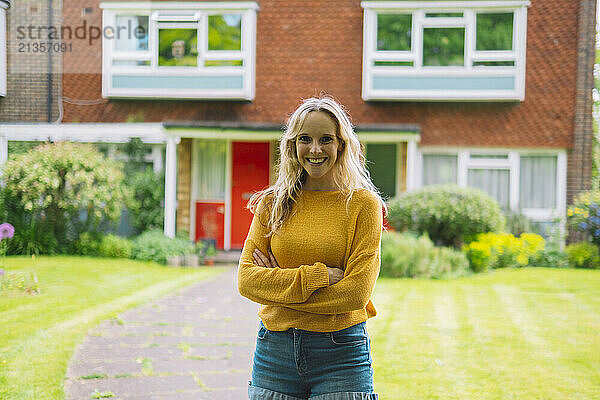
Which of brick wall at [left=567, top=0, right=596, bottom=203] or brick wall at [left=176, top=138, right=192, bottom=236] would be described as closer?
brick wall at [left=567, top=0, right=596, bottom=203]

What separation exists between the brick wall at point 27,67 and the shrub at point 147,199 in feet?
6.01

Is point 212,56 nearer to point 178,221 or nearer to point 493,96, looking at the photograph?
point 178,221

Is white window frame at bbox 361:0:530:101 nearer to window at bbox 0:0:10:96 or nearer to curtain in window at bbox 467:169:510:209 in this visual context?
curtain in window at bbox 467:169:510:209

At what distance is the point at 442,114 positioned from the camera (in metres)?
12.1

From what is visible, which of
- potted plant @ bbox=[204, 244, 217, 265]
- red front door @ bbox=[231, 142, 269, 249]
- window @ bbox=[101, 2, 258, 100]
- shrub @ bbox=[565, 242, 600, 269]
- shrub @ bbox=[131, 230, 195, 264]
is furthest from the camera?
red front door @ bbox=[231, 142, 269, 249]

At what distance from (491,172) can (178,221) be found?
19.4 ft

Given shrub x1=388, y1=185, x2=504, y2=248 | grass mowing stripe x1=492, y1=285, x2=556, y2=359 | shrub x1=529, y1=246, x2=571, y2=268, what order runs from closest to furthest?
grass mowing stripe x1=492, y1=285, x2=556, y2=359 < shrub x1=388, y1=185, x2=504, y2=248 < shrub x1=529, y1=246, x2=571, y2=268

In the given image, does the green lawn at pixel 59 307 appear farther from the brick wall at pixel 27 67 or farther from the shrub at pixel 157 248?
the brick wall at pixel 27 67

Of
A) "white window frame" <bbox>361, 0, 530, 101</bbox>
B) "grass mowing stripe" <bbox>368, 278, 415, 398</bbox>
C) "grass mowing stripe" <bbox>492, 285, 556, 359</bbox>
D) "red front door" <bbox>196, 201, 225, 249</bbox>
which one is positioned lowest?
"grass mowing stripe" <bbox>368, 278, 415, 398</bbox>

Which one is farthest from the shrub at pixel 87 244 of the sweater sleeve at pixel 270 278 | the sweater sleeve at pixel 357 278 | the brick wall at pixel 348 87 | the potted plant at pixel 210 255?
the sweater sleeve at pixel 357 278

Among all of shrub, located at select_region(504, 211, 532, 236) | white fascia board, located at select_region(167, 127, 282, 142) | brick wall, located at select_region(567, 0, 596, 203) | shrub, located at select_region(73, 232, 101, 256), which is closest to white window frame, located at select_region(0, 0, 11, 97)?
shrub, located at select_region(73, 232, 101, 256)

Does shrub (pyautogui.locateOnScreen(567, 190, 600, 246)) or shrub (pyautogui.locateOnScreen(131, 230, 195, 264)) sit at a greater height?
shrub (pyautogui.locateOnScreen(567, 190, 600, 246))

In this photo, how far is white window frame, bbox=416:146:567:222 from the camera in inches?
463

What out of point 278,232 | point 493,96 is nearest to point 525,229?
point 493,96
